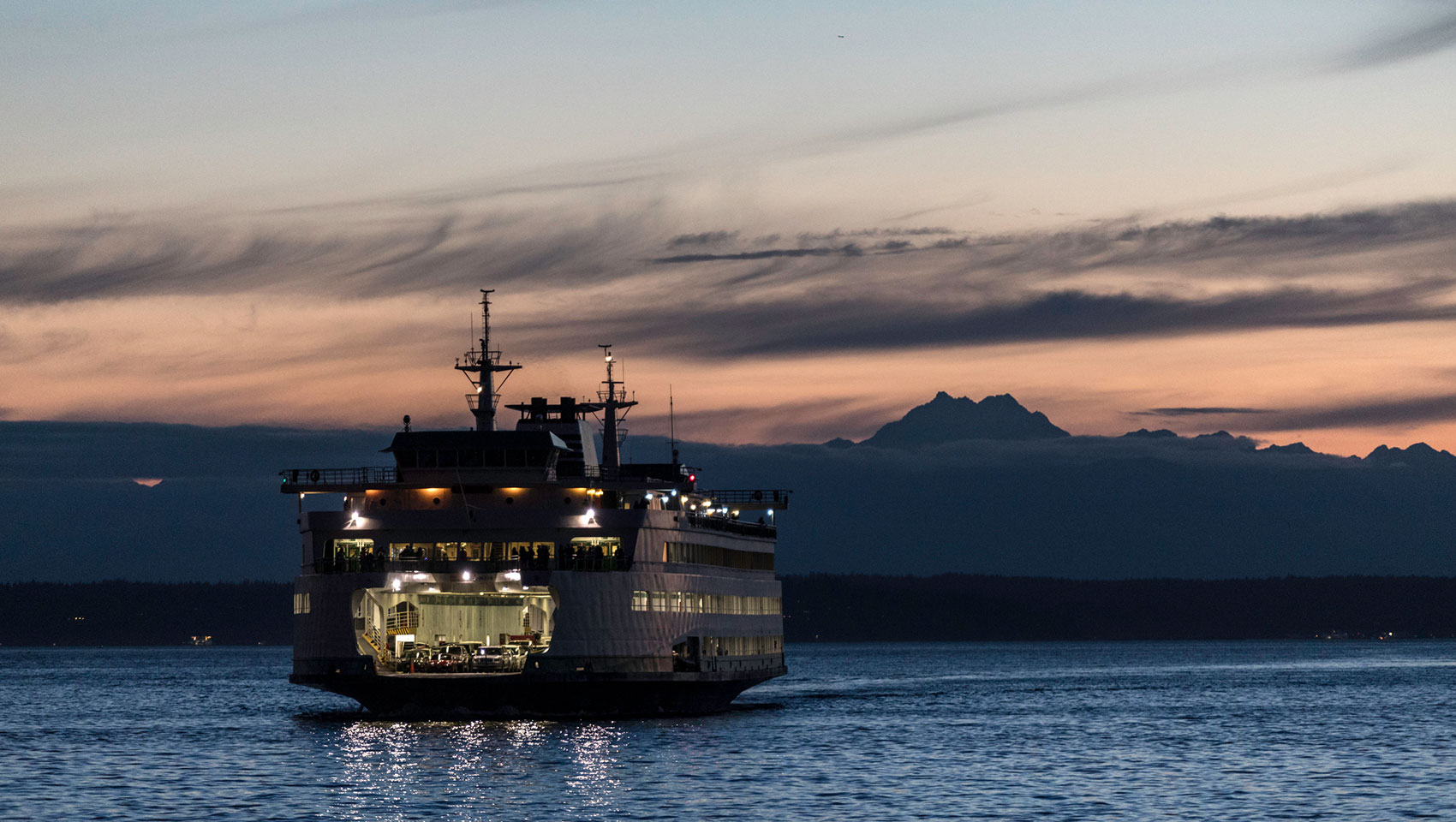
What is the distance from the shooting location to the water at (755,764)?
54750 mm

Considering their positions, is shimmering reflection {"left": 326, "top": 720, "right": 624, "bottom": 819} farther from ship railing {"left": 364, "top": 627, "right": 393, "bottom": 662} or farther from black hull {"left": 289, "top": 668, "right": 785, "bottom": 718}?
ship railing {"left": 364, "top": 627, "right": 393, "bottom": 662}

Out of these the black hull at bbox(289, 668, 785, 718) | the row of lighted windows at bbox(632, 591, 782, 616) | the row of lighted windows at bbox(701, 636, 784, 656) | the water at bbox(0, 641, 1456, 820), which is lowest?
the water at bbox(0, 641, 1456, 820)

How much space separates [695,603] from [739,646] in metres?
8.77

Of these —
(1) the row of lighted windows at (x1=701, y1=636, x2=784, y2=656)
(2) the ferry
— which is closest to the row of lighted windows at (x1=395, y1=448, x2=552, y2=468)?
(2) the ferry

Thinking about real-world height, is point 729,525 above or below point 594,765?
above

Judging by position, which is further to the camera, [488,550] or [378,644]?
[378,644]

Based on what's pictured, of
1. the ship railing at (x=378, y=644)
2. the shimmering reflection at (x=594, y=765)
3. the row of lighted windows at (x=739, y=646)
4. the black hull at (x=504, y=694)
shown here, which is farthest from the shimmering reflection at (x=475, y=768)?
the row of lighted windows at (x=739, y=646)

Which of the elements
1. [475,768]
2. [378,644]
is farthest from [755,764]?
[378,644]

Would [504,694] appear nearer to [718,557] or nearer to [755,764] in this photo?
[755,764]

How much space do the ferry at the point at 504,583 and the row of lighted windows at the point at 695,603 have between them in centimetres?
13

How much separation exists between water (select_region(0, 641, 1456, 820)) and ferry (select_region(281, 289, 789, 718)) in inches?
87.0

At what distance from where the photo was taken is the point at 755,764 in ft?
217

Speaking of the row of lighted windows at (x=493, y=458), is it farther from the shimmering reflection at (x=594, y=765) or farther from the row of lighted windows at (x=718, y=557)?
the shimmering reflection at (x=594, y=765)

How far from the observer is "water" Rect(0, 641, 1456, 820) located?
54750 millimetres
